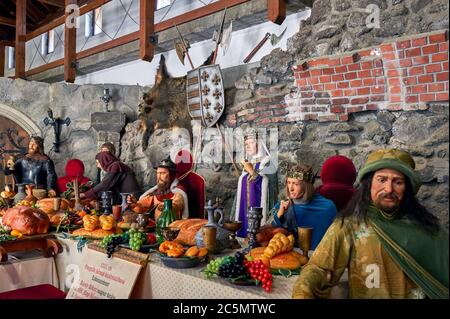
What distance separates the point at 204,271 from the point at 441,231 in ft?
3.82

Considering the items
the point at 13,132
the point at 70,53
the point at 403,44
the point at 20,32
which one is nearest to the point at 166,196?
the point at 403,44

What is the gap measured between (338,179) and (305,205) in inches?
38.5

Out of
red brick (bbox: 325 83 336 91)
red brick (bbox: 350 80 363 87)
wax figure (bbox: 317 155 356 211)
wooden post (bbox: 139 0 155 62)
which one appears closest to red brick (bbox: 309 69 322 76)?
red brick (bbox: 325 83 336 91)

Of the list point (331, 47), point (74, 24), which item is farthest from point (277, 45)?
point (74, 24)

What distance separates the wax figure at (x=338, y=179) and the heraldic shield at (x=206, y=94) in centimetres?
194

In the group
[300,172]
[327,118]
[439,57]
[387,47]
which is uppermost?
[387,47]

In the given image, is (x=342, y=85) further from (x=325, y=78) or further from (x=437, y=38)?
(x=437, y=38)

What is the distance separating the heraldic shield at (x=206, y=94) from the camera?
5.44 m

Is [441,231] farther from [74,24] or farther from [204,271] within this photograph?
[74,24]

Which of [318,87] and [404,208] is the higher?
[318,87]

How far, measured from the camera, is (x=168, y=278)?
7.54ft

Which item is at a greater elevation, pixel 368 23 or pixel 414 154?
pixel 368 23

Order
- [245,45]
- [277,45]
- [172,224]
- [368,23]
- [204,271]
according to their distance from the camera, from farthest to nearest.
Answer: [245,45] → [277,45] → [368,23] → [172,224] → [204,271]

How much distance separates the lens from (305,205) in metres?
3.07
